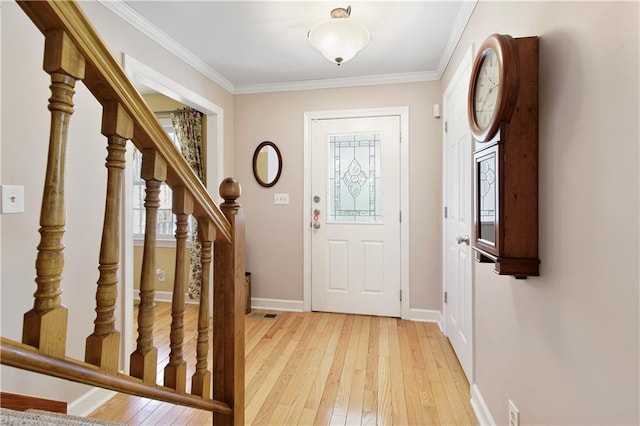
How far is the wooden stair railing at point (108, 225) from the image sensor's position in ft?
1.92

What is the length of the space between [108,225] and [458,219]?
2188mm

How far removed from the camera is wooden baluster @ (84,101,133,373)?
0.71 meters

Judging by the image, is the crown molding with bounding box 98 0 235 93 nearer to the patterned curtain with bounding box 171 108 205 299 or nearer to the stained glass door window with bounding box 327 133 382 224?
the patterned curtain with bounding box 171 108 205 299

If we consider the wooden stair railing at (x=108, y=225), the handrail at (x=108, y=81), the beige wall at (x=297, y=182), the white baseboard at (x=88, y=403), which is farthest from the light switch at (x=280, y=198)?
the handrail at (x=108, y=81)

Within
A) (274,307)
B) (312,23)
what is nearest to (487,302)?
(312,23)

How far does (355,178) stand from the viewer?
10.4 feet

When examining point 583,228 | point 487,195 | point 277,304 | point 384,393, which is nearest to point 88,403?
point 384,393

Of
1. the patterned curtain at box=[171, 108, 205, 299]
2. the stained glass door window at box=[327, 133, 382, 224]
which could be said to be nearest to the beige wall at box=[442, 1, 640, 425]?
the stained glass door window at box=[327, 133, 382, 224]

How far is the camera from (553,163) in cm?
101

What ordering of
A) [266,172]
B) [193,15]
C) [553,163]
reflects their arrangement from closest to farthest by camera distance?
[553,163], [193,15], [266,172]

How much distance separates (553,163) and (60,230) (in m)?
1.33

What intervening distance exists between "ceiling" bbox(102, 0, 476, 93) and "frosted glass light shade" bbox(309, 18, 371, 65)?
199 millimetres

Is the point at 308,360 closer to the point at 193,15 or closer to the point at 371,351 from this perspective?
the point at 371,351

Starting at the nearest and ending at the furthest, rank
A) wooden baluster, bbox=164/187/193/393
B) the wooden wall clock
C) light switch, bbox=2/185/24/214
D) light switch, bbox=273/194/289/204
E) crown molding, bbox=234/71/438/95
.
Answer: wooden baluster, bbox=164/187/193/393, the wooden wall clock, light switch, bbox=2/185/24/214, crown molding, bbox=234/71/438/95, light switch, bbox=273/194/289/204
